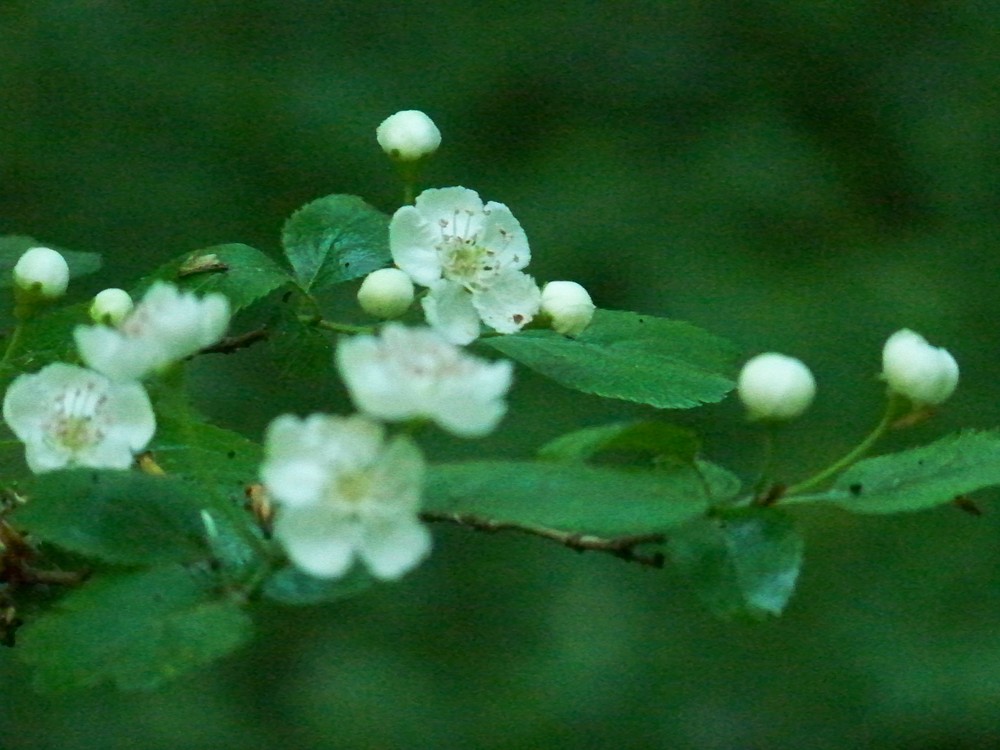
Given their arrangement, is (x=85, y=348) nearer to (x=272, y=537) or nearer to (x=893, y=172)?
(x=272, y=537)

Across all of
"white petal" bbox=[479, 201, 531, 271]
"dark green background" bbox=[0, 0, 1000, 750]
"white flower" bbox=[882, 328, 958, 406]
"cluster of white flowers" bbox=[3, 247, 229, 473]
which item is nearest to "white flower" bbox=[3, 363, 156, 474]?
"cluster of white flowers" bbox=[3, 247, 229, 473]

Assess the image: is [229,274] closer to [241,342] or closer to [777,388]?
[241,342]

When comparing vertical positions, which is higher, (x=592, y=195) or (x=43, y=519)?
(x=43, y=519)

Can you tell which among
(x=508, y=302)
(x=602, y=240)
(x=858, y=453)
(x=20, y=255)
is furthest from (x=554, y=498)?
(x=602, y=240)

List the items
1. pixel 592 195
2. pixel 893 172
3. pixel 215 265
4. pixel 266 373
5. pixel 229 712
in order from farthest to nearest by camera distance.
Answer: pixel 893 172, pixel 592 195, pixel 266 373, pixel 229 712, pixel 215 265

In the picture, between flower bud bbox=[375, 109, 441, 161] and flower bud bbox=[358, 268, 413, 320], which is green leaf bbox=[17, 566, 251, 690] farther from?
flower bud bbox=[375, 109, 441, 161]

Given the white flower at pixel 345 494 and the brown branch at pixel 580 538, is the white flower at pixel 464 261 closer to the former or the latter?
the brown branch at pixel 580 538

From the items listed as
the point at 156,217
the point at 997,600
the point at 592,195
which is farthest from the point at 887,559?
the point at 156,217
